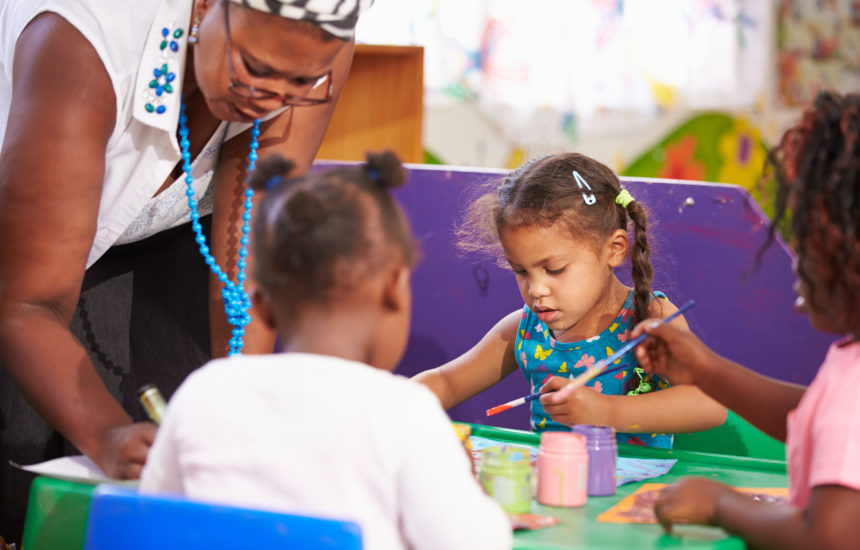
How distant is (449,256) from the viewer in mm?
1951

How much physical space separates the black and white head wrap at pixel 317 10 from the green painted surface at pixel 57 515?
1.72ft

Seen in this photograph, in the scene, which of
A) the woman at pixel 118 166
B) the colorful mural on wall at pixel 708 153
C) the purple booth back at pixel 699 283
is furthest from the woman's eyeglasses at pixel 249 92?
the colorful mural on wall at pixel 708 153

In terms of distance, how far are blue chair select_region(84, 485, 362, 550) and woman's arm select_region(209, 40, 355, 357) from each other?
616mm

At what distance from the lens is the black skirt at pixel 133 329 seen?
131cm

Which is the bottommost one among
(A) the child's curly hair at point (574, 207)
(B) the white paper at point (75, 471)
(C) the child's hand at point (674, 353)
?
(B) the white paper at point (75, 471)

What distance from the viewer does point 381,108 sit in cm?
288

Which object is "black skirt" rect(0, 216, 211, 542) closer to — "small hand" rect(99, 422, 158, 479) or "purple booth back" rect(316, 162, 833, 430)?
"small hand" rect(99, 422, 158, 479)

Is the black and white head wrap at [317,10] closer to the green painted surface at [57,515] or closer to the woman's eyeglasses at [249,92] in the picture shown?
the woman's eyeglasses at [249,92]

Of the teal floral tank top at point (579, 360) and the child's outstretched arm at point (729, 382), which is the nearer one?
the child's outstretched arm at point (729, 382)

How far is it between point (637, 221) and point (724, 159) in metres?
2.52

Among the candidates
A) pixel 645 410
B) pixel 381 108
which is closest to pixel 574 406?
pixel 645 410

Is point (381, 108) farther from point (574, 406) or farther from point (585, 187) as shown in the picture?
point (574, 406)

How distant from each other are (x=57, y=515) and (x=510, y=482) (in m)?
0.44

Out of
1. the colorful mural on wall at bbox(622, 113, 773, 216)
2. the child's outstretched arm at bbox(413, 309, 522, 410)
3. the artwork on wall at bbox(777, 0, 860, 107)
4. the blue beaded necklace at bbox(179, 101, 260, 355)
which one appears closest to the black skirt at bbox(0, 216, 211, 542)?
the blue beaded necklace at bbox(179, 101, 260, 355)
